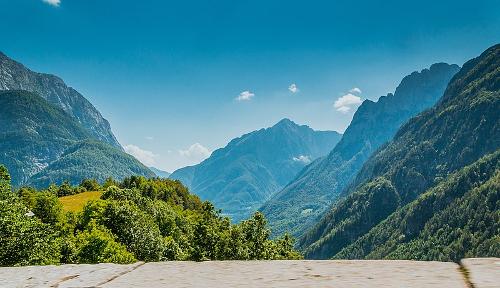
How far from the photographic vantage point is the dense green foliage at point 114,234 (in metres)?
43.4

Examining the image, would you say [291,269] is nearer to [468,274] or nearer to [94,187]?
[468,274]

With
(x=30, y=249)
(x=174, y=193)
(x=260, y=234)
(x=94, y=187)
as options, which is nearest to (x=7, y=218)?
(x=30, y=249)

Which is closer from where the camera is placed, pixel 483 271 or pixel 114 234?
pixel 483 271

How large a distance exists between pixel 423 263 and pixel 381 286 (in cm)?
223

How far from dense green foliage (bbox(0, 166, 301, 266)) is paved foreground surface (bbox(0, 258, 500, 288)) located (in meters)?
37.3

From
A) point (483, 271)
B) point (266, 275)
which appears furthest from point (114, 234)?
point (483, 271)

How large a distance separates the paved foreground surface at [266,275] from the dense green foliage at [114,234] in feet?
122

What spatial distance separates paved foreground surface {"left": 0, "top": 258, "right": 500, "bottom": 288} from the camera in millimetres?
6555

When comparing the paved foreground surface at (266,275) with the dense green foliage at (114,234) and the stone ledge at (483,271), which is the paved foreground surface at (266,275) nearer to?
the stone ledge at (483,271)

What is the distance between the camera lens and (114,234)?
79.3 metres

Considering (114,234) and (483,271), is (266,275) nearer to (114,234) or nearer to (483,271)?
(483,271)

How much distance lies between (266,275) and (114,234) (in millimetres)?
77217

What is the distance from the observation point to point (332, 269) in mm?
7750

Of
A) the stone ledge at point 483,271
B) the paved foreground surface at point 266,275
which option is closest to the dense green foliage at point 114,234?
the paved foreground surface at point 266,275
